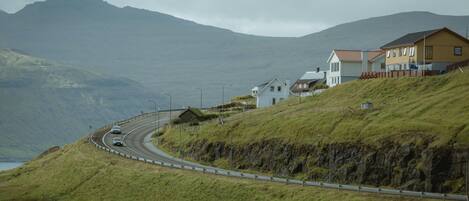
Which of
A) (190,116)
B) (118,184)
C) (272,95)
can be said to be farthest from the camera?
(272,95)

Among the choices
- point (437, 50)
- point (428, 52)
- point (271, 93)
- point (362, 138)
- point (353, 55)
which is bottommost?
point (362, 138)

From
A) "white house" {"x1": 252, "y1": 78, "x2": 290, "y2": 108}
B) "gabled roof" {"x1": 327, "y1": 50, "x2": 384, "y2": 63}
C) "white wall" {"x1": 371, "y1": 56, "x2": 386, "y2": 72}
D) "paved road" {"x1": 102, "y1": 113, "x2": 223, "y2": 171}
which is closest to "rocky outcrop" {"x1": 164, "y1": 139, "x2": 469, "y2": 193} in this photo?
"paved road" {"x1": 102, "y1": 113, "x2": 223, "y2": 171}

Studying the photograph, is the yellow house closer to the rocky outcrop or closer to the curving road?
the rocky outcrop

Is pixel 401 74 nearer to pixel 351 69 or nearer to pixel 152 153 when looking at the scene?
pixel 351 69

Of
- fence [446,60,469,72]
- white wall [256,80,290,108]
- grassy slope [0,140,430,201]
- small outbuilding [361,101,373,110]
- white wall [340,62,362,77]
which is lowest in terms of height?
grassy slope [0,140,430,201]

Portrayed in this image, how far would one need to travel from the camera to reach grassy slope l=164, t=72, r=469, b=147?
7725 centimetres

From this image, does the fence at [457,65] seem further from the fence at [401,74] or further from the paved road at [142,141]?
the paved road at [142,141]

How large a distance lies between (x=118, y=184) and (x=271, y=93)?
69.9 m

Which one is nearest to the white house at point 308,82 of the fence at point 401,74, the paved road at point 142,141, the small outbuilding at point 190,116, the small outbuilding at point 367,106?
the paved road at point 142,141

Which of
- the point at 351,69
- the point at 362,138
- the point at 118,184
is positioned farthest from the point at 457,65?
the point at 118,184

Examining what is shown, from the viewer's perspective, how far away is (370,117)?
8838 centimetres

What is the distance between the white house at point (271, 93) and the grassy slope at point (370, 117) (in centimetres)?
3501

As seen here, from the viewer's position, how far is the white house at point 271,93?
159000 mm

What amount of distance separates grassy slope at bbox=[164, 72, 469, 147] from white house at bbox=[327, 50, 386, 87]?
60.0ft
